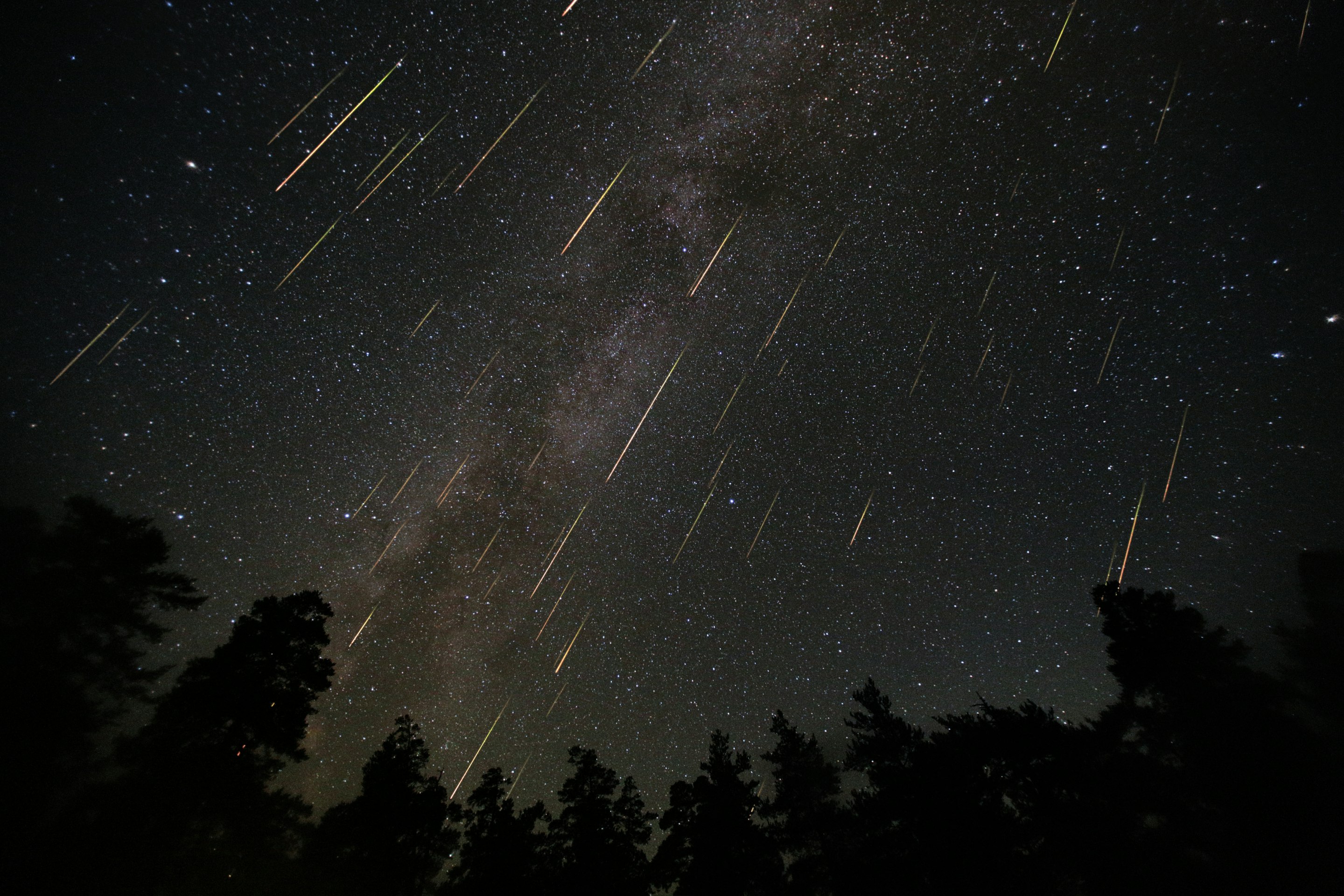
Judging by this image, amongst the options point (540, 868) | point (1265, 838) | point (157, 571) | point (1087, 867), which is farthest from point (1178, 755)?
point (157, 571)

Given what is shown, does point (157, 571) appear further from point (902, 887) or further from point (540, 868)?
point (902, 887)

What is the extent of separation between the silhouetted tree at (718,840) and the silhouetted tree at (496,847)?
453cm

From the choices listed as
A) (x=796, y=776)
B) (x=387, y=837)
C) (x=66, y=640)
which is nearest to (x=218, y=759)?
(x=66, y=640)

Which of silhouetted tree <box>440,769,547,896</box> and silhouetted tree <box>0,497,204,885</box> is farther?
silhouetted tree <box>440,769,547,896</box>

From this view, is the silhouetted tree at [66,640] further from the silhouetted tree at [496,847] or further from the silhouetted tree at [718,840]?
the silhouetted tree at [718,840]

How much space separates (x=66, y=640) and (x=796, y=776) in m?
20.7

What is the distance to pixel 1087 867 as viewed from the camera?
443 inches

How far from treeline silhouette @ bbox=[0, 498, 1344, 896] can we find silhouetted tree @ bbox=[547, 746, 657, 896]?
160mm

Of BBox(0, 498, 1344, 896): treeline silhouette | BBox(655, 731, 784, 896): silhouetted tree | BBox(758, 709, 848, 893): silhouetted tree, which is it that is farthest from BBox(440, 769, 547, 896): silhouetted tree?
BBox(758, 709, 848, 893): silhouetted tree

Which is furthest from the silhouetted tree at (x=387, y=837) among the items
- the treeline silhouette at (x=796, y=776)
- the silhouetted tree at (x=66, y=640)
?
the silhouetted tree at (x=66, y=640)

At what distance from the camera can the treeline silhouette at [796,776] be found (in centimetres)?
1081

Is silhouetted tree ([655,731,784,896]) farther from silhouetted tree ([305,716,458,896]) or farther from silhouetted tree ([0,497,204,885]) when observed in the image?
silhouetted tree ([0,497,204,885])

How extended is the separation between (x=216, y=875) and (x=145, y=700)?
540cm

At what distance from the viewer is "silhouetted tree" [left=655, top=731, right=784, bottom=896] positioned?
14.4m
